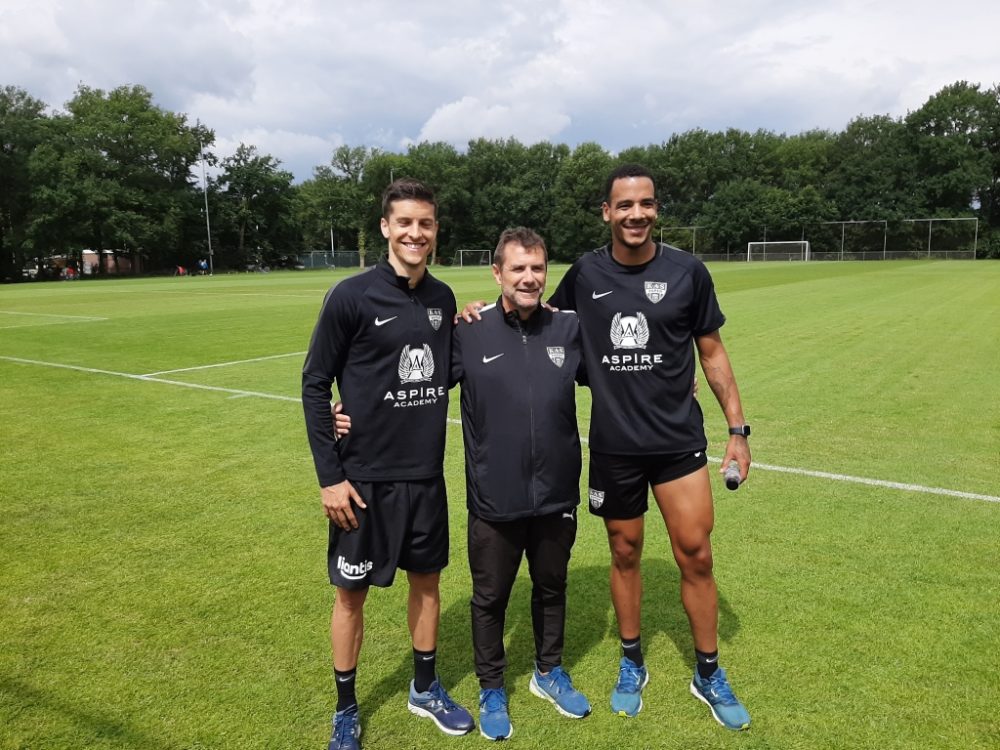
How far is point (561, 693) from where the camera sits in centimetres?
317

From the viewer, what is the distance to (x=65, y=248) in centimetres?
5741

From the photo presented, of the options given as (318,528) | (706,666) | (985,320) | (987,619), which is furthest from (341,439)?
(985,320)

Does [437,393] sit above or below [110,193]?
below

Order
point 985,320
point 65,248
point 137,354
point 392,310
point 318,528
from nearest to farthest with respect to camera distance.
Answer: point 392,310 < point 318,528 < point 137,354 < point 985,320 < point 65,248

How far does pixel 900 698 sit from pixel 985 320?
16644 millimetres

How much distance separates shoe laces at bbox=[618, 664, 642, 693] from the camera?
320 cm

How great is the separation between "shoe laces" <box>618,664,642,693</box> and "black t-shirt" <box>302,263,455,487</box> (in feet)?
4.18

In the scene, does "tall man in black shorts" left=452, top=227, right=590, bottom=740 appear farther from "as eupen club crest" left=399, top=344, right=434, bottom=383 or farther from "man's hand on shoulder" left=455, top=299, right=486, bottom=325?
"as eupen club crest" left=399, top=344, right=434, bottom=383

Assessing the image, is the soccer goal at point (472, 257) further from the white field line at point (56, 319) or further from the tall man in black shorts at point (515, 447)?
the tall man in black shorts at point (515, 447)

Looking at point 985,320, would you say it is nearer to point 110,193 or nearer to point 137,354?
point 137,354

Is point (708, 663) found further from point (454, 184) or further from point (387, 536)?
point (454, 184)

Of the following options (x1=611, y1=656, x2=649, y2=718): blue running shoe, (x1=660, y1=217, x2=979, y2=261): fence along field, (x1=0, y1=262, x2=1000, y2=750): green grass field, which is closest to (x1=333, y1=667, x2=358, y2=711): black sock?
(x1=0, y1=262, x2=1000, y2=750): green grass field

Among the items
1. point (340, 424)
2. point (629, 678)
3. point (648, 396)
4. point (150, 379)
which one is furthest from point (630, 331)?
point (150, 379)

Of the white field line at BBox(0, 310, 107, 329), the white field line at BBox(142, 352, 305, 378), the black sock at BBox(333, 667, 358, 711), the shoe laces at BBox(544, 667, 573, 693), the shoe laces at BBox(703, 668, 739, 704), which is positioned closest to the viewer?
the black sock at BBox(333, 667, 358, 711)
